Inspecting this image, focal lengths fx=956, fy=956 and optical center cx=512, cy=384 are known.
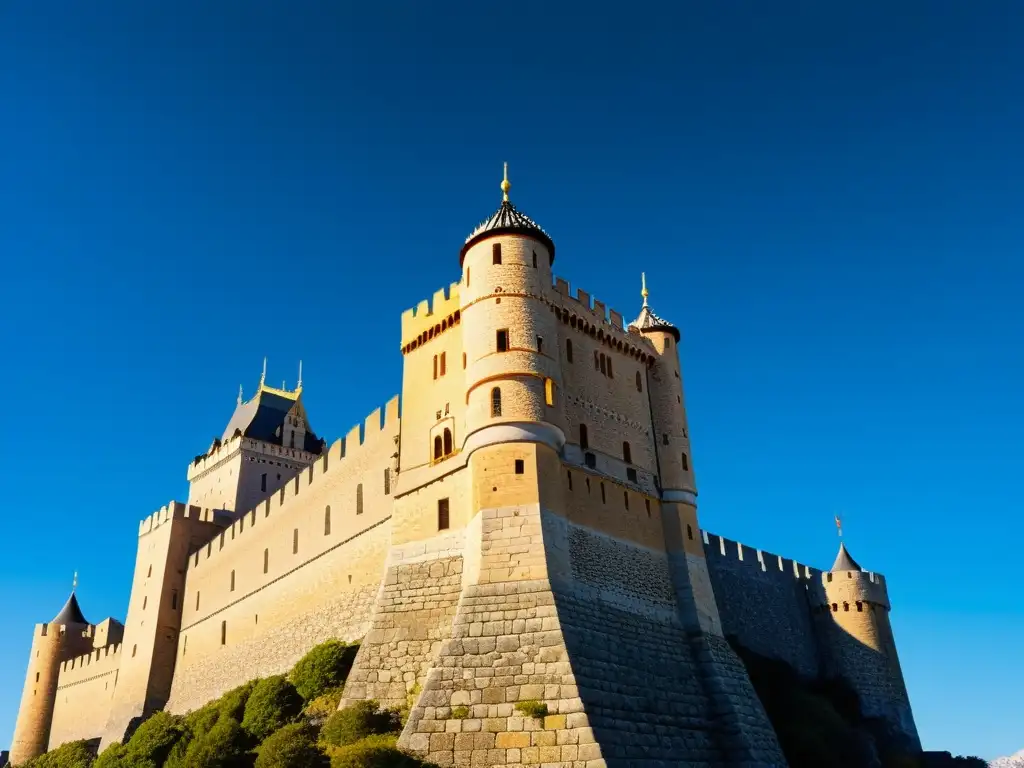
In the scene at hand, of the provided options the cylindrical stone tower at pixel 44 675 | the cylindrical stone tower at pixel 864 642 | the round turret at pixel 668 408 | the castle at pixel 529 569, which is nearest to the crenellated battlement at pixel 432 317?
the castle at pixel 529 569

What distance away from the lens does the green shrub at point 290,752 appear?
2338 centimetres

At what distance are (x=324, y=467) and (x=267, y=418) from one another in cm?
2206

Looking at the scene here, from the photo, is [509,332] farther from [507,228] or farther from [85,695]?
[85,695]

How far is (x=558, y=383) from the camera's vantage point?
28.1 meters

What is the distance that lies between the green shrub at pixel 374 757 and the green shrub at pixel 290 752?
136 cm

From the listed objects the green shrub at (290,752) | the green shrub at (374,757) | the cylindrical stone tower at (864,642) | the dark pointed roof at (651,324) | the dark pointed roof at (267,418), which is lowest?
the green shrub at (374,757)

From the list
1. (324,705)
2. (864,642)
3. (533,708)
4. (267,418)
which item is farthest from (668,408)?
(267,418)

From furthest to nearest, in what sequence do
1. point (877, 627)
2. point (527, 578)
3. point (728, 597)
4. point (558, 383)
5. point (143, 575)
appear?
point (143, 575), point (877, 627), point (728, 597), point (558, 383), point (527, 578)

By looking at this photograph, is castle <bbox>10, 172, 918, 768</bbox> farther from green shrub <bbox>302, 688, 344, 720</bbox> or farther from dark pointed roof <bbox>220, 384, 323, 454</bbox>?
dark pointed roof <bbox>220, 384, 323, 454</bbox>

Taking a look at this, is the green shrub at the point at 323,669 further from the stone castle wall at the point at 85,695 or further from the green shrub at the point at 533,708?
the stone castle wall at the point at 85,695

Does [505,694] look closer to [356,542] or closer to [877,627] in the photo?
[356,542]

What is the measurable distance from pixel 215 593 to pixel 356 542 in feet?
48.3

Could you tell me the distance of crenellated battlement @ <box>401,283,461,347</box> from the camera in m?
30.7

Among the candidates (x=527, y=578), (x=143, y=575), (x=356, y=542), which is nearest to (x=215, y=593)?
(x=143, y=575)
